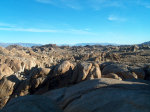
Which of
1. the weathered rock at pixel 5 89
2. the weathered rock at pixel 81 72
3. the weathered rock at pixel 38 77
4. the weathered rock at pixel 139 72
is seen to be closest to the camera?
the weathered rock at pixel 5 89

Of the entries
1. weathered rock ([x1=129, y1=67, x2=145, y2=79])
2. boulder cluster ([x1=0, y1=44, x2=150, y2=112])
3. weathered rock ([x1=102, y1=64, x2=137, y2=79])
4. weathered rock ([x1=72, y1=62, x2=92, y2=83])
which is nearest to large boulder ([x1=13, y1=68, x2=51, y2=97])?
boulder cluster ([x1=0, y1=44, x2=150, y2=112])

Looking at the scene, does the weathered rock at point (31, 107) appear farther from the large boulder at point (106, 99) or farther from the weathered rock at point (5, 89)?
the weathered rock at point (5, 89)

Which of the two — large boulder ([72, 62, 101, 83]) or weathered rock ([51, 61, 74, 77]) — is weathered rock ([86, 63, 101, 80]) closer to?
large boulder ([72, 62, 101, 83])

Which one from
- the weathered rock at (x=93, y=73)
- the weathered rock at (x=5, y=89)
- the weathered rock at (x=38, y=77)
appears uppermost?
the weathered rock at (x=93, y=73)

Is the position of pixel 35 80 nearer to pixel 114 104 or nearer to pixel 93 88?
pixel 93 88

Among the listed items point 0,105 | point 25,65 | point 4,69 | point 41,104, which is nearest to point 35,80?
point 0,105

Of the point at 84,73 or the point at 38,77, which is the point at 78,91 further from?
the point at 38,77

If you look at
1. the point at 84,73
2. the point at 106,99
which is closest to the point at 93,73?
the point at 84,73

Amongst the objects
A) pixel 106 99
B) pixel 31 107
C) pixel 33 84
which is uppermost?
pixel 106 99

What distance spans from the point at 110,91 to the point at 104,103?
1.18 metres

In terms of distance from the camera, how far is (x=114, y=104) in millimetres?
6188

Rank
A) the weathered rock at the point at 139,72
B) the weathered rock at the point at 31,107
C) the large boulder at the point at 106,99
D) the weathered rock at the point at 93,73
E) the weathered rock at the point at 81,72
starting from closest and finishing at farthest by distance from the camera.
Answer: the large boulder at the point at 106,99 < the weathered rock at the point at 31,107 < the weathered rock at the point at 93,73 < the weathered rock at the point at 81,72 < the weathered rock at the point at 139,72

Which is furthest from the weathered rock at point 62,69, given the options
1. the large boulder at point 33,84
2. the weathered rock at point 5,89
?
the weathered rock at point 5,89

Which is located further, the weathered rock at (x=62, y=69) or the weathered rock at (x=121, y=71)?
the weathered rock at (x=121, y=71)
